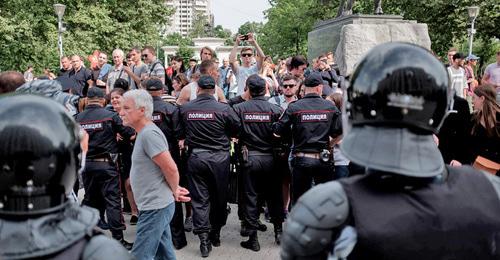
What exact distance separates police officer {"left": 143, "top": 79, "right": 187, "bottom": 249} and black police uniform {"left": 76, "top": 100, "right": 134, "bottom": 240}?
46cm

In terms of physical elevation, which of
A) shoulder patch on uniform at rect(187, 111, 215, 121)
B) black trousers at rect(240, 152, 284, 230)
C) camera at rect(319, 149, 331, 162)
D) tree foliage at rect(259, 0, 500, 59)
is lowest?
black trousers at rect(240, 152, 284, 230)

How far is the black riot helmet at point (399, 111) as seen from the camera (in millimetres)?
1654

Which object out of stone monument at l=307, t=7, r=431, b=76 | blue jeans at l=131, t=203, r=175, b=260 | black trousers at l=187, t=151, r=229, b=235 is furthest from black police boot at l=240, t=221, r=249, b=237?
stone monument at l=307, t=7, r=431, b=76

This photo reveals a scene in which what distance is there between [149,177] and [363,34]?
8.36 meters

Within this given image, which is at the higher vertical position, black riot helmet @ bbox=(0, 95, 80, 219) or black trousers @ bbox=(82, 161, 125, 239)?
black riot helmet @ bbox=(0, 95, 80, 219)

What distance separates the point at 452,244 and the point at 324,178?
437 centimetres

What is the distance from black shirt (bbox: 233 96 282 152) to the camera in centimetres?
607

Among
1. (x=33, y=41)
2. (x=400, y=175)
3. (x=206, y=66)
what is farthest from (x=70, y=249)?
(x=33, y=41)

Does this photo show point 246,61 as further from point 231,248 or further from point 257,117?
point 231,248

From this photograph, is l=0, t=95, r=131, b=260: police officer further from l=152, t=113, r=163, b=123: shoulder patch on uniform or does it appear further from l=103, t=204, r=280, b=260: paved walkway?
l=152, t=113, r=163, b=123: shoulder patch on uniform

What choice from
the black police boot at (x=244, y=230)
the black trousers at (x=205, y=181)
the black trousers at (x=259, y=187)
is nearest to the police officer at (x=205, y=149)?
the black trousers at (x=205, y=181)

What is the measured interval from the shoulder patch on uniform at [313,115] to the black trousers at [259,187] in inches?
28.3

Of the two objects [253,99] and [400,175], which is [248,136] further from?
[400,175]

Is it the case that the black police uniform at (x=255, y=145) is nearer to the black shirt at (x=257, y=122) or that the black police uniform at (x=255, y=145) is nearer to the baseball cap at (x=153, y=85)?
the black shirt at (x=257, y=122)
